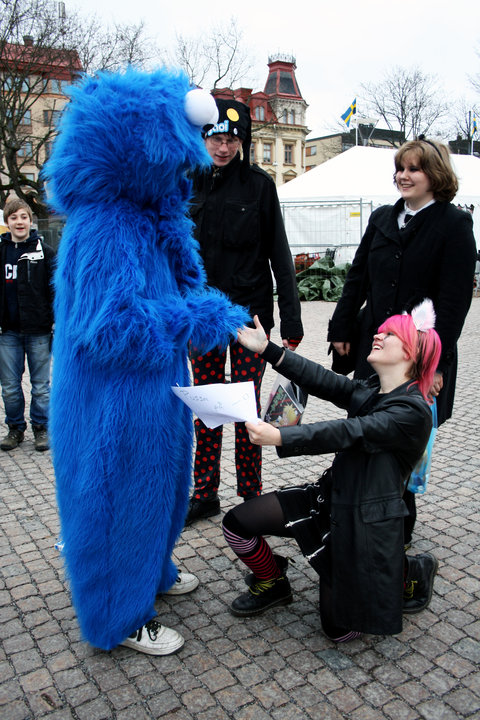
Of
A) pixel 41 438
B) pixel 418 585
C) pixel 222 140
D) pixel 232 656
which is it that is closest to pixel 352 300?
pixel 222 140

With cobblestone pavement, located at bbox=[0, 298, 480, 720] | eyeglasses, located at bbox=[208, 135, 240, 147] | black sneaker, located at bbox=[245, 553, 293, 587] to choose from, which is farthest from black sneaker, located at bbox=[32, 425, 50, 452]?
eyeglasses, located at bbox=[208, 135, 240, 147]

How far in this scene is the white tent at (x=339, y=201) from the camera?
14.6m

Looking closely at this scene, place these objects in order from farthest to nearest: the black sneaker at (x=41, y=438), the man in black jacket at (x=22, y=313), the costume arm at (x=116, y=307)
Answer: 1. the black sneaker at (x=41, y=438)
2. the man in black jacket at (x=22, y=313)
3. the costume arm at (x=116, y=307)

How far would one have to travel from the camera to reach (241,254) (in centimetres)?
314

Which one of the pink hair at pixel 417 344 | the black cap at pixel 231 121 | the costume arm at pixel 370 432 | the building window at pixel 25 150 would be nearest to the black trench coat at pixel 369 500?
the costume arm at pixel 370 432

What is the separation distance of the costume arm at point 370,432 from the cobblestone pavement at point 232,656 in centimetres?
83

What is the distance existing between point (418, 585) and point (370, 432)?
0.97 m

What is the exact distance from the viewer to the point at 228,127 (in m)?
2.90

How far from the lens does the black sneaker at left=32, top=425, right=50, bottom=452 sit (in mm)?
4680

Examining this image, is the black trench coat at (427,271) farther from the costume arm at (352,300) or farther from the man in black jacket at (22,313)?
the man in black jacket at (22,313)

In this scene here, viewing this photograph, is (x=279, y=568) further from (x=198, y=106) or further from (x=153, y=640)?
(x=198, y=106)

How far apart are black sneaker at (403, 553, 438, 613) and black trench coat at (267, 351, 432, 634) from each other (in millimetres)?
492

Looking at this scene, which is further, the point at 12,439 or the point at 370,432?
the point at 12,439

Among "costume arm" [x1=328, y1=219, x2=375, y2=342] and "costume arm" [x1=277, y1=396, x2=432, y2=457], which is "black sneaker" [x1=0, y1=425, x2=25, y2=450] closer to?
"costume arm" [x1=328, y1=219, x2=375, y2=342]
